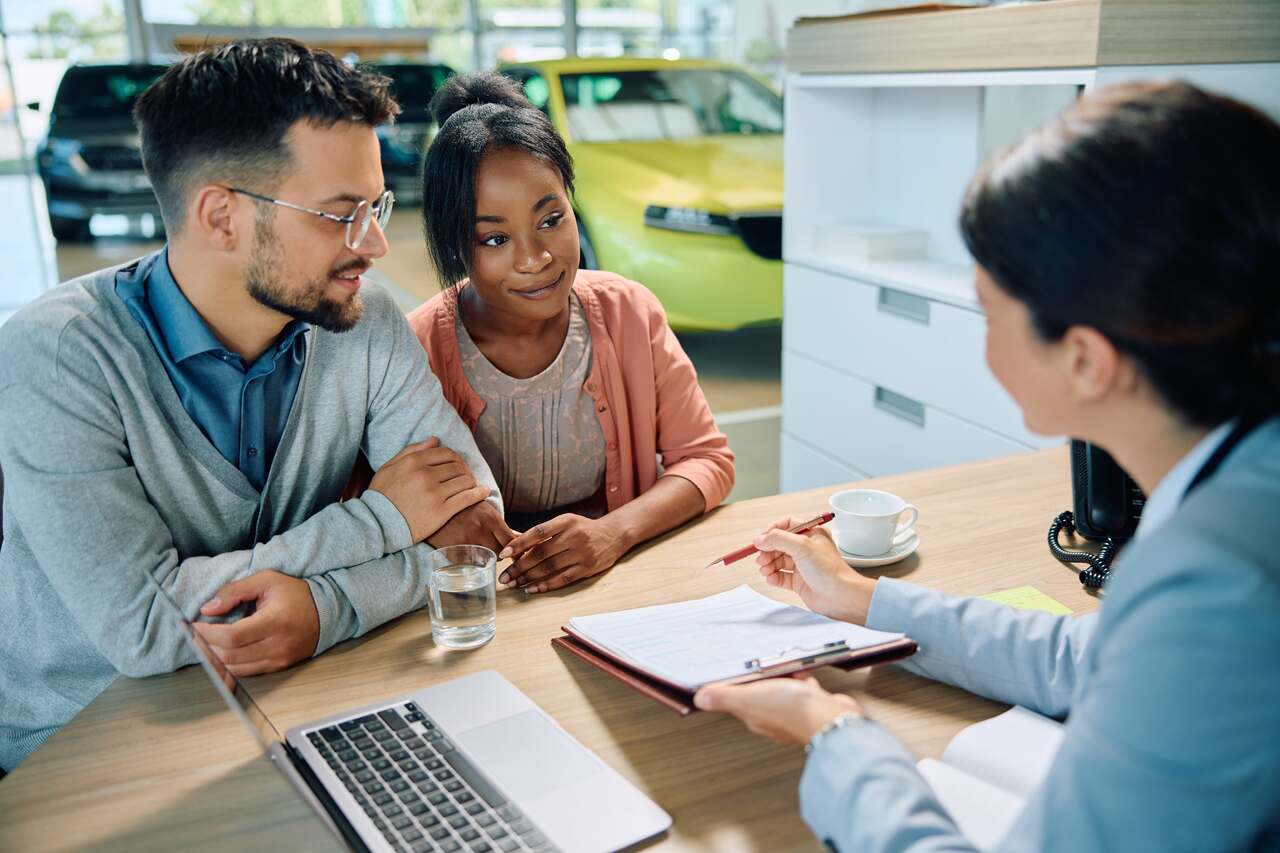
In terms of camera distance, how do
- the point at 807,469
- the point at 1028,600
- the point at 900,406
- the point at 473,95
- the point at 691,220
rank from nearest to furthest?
the point at 1028,600
the point at 473,95
the point at 900,406
the point at 807,469
the point at 691,220

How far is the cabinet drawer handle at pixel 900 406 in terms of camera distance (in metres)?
2.77

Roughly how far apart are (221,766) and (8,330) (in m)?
0.61

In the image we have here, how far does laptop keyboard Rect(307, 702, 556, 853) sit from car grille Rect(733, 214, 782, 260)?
3.25m

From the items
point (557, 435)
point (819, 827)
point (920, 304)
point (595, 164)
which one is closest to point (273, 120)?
point (557, 435)

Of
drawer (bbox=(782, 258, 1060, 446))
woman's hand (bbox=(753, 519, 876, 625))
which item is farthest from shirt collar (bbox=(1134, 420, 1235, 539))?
drawer (bbox=(782, 258, 1060, 446))

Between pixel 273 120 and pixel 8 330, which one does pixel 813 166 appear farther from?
pixel 8 330

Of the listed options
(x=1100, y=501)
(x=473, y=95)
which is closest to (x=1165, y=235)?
(x=1100, y=501)

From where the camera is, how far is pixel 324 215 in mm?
1357

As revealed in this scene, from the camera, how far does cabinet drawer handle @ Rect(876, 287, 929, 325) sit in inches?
105

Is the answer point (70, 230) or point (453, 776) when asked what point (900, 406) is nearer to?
point (453, 776)

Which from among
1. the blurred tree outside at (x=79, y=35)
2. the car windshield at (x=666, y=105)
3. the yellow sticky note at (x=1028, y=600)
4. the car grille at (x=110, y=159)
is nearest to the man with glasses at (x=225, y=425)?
the yellow sticky note at (x=1028, y=600)

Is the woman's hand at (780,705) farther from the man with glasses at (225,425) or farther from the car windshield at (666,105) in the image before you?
the car windshield at (666,105)

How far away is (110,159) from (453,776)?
714cm

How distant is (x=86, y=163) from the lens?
23.0 ft
